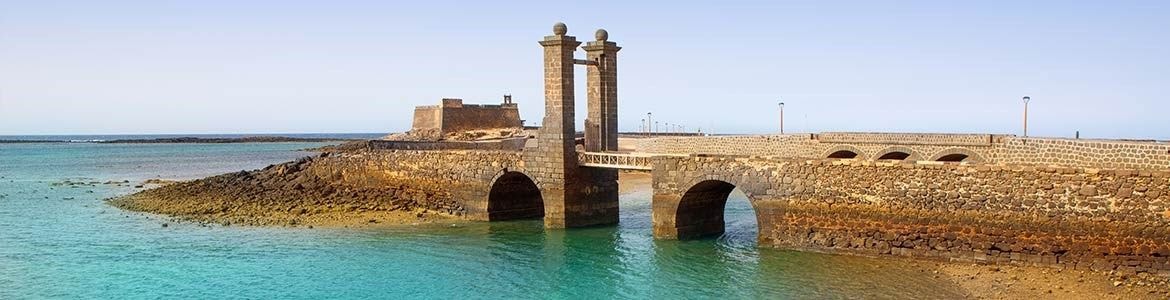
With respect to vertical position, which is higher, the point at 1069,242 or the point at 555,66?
the point at 555,66

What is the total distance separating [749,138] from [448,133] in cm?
2141

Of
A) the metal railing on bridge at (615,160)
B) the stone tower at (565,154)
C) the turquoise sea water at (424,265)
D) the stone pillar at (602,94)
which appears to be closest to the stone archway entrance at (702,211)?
the turquoise sea water at (424,265)

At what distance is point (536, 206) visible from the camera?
29172 mm

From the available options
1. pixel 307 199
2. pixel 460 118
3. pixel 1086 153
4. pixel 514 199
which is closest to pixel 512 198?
pixel 514 199

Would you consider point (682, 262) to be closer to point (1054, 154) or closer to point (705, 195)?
point (705, 195)

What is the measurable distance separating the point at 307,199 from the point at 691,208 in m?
13.9

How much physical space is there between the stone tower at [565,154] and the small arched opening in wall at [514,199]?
2006 millimetres

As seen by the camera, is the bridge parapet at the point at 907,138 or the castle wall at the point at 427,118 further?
the castle wall at the point at 427,118

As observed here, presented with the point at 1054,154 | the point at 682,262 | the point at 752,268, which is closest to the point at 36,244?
the point at 682,262

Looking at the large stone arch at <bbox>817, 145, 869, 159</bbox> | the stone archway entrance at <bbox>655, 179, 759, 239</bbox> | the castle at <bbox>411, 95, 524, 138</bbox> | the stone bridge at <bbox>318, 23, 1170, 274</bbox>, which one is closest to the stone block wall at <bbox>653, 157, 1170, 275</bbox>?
the stone bridge at <bbox>318, 23, 1170, 274</bbox>

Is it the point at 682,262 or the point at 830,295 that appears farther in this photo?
the point at 682,262

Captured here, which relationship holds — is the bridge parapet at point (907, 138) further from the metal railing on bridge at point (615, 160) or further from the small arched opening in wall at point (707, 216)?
the metal railing on bridge at point (615, 160)

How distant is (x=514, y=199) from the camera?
28766mm

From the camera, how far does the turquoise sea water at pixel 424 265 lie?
1830 centimetres
